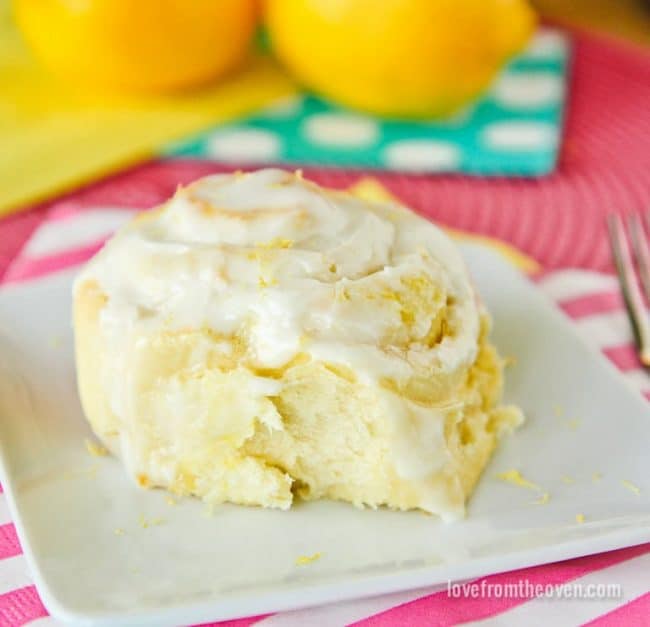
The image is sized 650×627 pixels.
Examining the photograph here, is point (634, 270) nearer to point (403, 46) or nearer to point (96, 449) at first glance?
point (403, 46)

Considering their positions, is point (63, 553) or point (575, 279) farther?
point (575, 279)

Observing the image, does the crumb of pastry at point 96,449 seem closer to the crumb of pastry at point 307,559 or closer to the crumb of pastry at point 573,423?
the crumb of pastry at point 307,559

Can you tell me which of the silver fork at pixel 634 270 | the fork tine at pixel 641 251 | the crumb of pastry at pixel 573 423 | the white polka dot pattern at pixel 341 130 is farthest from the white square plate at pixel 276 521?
the white polka dot pattern at pixel 341 130

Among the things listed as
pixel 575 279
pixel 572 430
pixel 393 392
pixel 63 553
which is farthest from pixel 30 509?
pixel 575 279

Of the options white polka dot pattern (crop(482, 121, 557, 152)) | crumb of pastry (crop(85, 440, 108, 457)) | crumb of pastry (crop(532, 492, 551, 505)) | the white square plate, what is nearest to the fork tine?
the white square plate

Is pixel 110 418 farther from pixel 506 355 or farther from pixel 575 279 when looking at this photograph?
pixel 575 279

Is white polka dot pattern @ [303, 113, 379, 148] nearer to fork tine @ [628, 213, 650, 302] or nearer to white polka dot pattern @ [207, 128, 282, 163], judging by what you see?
white polka dot pattern @ [207, 128, 282, 163]

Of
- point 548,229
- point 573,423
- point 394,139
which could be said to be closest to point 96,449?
point 573,423
